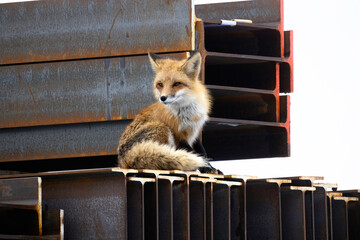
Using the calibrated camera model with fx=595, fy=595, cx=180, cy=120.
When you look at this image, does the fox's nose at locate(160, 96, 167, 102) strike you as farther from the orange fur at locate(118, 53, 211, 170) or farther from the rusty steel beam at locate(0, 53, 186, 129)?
the rusty steel beam at locate(0, 53, 186, 129)

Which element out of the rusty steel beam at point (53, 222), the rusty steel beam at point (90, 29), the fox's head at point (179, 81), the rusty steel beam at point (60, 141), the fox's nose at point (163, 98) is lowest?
the rusty steel beam at point (53, 222)

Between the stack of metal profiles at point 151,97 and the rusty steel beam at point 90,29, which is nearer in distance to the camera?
the stack of metal profiles at point 151,97

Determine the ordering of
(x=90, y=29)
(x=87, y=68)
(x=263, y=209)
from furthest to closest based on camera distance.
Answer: (x=90, y=29) < (x=87, y=68) < (x=263, y=209)

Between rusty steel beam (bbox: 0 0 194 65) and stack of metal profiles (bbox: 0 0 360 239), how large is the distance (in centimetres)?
2

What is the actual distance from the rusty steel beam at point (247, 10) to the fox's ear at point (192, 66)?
356cm

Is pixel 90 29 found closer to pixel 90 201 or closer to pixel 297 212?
pixel 297 212

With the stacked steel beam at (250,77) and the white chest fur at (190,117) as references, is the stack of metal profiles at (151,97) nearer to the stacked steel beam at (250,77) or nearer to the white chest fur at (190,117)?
the stacked steel beam at (250,77)

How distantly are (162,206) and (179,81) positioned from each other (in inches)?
87.8

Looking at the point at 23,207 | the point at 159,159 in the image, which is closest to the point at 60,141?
the point at 159,159

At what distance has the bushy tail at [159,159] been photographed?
6.23 meters

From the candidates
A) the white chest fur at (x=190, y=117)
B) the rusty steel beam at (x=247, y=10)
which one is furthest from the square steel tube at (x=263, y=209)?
the rusty steel beam at (x=247, y=10)

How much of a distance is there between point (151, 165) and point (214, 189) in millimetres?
743

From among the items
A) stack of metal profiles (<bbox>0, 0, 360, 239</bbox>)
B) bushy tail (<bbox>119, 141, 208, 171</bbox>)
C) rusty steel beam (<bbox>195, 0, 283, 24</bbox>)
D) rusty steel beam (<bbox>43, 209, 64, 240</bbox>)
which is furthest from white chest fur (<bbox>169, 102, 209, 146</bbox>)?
rusty steel beam (<bbox>195, 0, 283, 24</bbox>)

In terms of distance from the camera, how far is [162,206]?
5.71m
